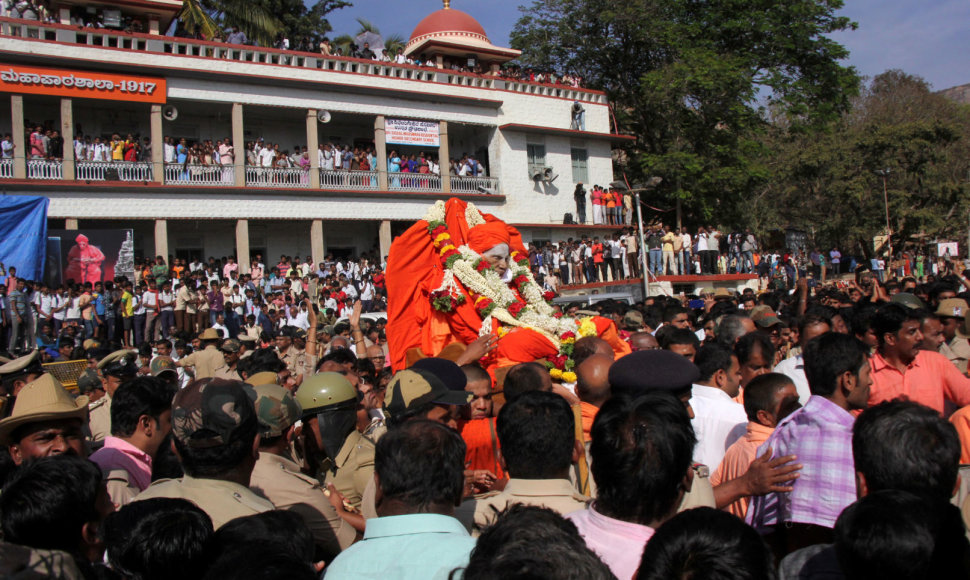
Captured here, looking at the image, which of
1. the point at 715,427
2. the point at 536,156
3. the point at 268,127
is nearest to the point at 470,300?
the point at 715,427

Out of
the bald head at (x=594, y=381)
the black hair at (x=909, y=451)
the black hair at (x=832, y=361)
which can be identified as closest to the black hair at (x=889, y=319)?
the black hair at (x=832, y=361)

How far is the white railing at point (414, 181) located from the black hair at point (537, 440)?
21.6m

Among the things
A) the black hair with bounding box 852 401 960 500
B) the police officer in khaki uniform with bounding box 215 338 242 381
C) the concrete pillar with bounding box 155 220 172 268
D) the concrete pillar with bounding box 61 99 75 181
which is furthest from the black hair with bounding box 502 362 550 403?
the concrete pillar with bounding box 61 99 75 181

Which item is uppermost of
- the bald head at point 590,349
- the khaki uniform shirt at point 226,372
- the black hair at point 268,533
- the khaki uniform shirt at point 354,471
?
the bald head at point 590,349

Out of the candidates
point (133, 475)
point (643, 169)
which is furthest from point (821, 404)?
point (643, 169)

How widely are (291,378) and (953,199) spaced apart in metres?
33.2

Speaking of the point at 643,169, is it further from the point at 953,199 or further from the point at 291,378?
the point at 291,378

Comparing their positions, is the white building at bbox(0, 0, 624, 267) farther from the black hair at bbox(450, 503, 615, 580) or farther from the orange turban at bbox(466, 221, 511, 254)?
the black hair at bbox(450, 503, 615, 580)

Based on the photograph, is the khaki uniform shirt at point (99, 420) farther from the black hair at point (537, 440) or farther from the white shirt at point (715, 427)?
the white shirt at point (715, 427)

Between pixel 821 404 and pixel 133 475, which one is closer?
pixel 821 404

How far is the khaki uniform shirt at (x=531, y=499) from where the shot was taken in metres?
2.71

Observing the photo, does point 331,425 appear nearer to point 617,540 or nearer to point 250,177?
point 617,540

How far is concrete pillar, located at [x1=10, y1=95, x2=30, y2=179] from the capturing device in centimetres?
1816

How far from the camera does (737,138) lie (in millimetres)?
29016
